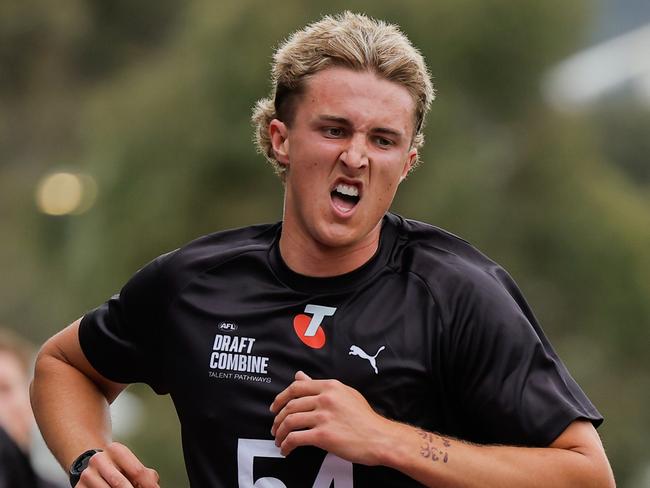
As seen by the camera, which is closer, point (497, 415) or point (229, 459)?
point (497, 415)

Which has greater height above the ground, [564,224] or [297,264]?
[297,264]

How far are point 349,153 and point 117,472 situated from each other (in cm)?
105

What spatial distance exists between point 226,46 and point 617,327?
468 cm

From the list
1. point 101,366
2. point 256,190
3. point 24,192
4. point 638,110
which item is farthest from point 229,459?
point 24,192

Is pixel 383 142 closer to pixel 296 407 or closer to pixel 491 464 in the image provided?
pixel 296 407

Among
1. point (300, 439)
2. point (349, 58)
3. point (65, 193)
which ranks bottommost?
point (65, 193)

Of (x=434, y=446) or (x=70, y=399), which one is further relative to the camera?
(x=70, y=399)

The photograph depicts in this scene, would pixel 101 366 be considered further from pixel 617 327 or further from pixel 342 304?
pixel 617 327

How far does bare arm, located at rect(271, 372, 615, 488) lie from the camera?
3625 mm

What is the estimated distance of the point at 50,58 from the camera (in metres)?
21.9

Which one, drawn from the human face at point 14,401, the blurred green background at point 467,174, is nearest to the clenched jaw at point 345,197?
the human face at point 14,401

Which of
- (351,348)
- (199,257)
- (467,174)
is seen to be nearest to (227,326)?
(199,257)

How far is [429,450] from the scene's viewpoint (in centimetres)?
367

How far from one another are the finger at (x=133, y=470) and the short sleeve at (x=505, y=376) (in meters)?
0.85
